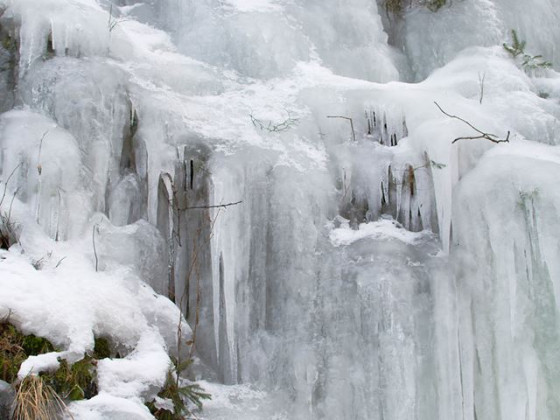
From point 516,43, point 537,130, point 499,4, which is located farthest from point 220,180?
point 499,4

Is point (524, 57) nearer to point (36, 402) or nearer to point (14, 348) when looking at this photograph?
point (14, 348)

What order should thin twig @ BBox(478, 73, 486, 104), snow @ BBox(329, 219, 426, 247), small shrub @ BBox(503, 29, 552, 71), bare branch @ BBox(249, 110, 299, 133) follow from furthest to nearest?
small shrub @ BBox(503, 29, 552, 71), thin twig @ BBox(478, 73, 486, 104), bare branch @ BBox(249, 110, 299, 133), snow @ BBox(329, 219, 426, 247)

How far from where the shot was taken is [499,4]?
23.0 ft

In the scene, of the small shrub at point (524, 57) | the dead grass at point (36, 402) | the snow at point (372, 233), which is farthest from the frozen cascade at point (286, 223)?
the small shrub at point (524, 57)

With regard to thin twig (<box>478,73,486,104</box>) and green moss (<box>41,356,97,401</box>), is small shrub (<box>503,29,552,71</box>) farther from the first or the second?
green moss (<box>41,356,97,401</box>)

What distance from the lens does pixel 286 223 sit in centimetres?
496

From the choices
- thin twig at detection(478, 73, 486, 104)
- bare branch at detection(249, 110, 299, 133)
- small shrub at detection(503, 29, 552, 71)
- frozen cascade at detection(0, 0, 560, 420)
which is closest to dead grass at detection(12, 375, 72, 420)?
frozen cascade at detection(0, 0, 560, 420)

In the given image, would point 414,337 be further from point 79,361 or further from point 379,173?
point 79,361

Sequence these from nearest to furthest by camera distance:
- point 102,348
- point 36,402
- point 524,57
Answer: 1. point 36,402
2. point 102,348
3. point 524,57

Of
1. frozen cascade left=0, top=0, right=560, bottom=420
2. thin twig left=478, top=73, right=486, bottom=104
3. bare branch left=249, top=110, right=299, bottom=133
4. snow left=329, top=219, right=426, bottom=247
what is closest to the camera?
frozen cascade left=0, top=0, right=560, bottom=420

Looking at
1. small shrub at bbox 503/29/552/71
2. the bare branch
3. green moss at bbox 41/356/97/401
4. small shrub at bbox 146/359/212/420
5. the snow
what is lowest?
small shrub at bbox 146/359/212/420

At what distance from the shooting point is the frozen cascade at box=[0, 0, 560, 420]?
4.45 meters

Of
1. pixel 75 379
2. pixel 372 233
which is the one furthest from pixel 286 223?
pixel 75 379

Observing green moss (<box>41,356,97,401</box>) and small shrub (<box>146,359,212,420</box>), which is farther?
small shrub (<box>146,359,212,420</box>)
